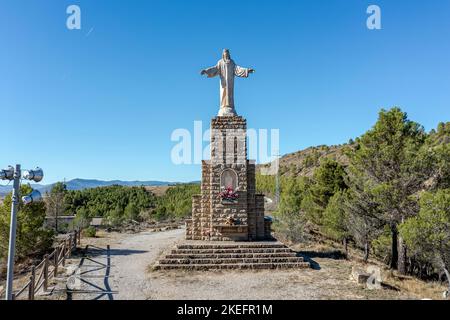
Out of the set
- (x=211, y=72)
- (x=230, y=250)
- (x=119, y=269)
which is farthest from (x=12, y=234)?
(x=211, y=72)

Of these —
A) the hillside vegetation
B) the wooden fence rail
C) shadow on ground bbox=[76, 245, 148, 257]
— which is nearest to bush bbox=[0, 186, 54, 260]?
the wooden fence rail

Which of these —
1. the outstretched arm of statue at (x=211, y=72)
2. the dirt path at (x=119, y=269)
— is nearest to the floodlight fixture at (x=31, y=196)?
the dirt path at (x=119, y=269)

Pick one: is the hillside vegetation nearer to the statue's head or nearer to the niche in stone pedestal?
the niche in stone pedestal

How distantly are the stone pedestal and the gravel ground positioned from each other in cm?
279

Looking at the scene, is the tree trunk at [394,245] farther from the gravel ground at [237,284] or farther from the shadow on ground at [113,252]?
the shadow on ground at [113,252]

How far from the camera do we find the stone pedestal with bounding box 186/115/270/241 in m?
15.0

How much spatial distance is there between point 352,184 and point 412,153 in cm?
368

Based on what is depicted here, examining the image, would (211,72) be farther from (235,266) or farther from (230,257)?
(235,266)

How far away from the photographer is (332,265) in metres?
13.6

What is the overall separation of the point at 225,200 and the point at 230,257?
9.37ft

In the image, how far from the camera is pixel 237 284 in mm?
10773
